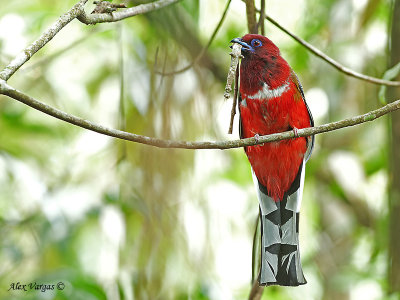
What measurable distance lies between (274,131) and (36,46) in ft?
5.62

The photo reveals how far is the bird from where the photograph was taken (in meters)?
2.99

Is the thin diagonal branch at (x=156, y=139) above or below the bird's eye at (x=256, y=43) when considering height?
below

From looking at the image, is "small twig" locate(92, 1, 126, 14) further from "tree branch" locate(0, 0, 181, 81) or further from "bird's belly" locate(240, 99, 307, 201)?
"bird's belly" locate(240, 99, 307, 201)

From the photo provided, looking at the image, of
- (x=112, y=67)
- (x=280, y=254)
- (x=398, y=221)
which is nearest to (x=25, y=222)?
(x=112, y=67)

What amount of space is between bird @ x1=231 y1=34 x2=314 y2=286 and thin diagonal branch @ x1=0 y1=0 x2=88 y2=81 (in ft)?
4.16

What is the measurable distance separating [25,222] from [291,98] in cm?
238

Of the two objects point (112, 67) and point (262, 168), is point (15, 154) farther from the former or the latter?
point (262, 168)

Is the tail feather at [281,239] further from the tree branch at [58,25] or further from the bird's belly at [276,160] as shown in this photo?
the tree branch at [58,25]

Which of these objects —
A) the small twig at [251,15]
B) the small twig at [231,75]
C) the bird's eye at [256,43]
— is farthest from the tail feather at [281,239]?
the small twig at [231,75]

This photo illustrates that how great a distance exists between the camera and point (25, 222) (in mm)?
4383

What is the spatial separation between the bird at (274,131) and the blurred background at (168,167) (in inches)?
10.7

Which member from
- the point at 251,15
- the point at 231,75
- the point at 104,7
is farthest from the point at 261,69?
the point at 231,75

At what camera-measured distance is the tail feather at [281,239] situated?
105 inches

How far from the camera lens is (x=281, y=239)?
9.68ft
